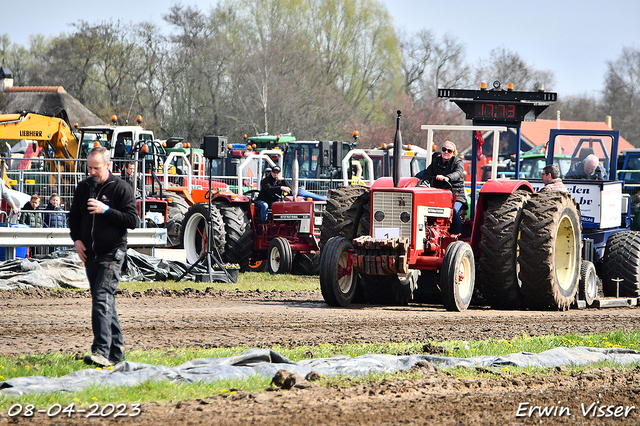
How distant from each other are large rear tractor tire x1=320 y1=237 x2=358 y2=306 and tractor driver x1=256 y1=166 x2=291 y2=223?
6014mm

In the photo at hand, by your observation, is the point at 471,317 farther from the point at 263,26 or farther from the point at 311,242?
the point at 263,26

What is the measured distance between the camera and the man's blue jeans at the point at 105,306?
20.9ft

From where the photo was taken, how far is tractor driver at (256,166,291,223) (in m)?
17.0

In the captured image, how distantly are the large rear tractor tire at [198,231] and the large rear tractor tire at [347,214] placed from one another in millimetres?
5053

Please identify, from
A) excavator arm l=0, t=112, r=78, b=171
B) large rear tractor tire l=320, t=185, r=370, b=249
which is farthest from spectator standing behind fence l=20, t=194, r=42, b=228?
excavator arm l=0, t=112, r=78, b=171

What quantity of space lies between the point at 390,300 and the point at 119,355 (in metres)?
5.76

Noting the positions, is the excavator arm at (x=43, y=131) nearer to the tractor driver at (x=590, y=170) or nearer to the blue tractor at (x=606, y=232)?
the tractor driver at (x=590, y=170)

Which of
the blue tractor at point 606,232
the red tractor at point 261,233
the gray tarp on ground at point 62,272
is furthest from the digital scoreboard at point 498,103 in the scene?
the gray tarp on ground at point 62,272

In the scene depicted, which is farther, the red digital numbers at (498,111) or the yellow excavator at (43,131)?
the yellow excavator at (43,131)

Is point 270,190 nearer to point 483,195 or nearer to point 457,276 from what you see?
point 483,195

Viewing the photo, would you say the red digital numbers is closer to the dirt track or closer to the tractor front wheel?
the tractor front wheel

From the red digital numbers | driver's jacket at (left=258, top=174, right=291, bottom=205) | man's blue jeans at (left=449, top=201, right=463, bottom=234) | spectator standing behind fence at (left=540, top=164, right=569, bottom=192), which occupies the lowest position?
man's blue jeans at (left=449, top=201, right=463, bottom=234)

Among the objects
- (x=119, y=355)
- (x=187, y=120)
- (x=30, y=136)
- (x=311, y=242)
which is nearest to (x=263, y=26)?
(x=187, y=120)

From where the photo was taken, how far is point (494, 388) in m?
5.75
